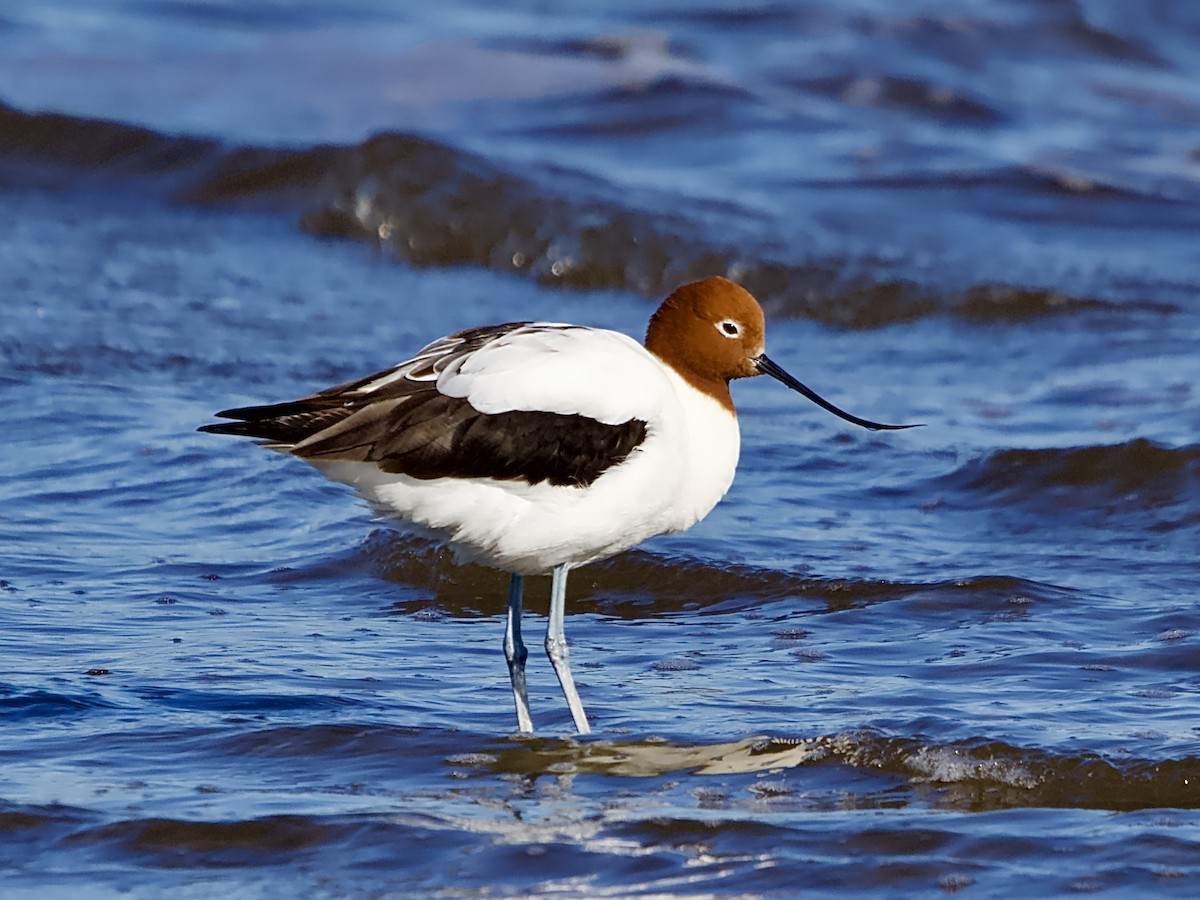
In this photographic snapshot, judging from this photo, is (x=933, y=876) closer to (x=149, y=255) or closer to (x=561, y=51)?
(x=149, y=255)

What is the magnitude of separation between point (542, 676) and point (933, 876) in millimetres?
2262

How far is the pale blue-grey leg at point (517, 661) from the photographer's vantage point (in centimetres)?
601

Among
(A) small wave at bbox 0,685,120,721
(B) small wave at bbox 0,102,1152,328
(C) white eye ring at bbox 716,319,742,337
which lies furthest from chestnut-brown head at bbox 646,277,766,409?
(B) small wave at bbox 0,102,1152,328

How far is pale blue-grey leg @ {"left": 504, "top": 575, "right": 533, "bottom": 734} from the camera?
6.01 meters

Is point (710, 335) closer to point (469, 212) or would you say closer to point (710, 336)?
point (710, 336)

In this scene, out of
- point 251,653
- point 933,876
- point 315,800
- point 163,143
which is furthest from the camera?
point 163,143

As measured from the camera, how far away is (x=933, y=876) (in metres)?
4.90

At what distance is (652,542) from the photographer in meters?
8.22

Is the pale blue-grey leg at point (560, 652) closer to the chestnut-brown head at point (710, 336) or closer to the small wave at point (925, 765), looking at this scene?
the small wave at point (925, 765)

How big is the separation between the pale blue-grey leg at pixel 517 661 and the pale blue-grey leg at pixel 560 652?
0.10 meters

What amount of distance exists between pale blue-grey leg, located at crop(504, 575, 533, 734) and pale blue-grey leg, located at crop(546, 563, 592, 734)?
10cm

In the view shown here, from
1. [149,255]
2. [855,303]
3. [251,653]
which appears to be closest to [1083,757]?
[251,653]

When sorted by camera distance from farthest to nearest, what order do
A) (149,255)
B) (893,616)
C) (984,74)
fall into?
(984,74) < (149,255) < (893,616)

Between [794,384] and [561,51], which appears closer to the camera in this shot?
[794,384]
